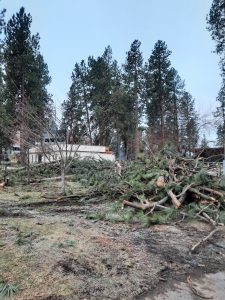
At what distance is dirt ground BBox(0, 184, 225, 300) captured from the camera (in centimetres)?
300

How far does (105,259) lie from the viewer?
145 inches

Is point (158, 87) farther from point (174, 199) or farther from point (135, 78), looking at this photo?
point (174, 199)

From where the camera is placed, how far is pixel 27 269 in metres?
3.27

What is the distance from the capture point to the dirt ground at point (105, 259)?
118 inches

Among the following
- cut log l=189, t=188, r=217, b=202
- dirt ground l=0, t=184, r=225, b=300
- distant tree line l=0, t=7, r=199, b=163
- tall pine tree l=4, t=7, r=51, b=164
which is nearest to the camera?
dirt ground l=0, t=184, r=225, b=300

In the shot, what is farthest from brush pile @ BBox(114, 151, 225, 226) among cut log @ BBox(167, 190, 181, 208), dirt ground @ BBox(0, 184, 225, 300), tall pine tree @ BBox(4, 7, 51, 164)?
tall pine tree @ BBox(4, 7, 51, 164)

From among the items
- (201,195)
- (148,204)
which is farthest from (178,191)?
(148,204)

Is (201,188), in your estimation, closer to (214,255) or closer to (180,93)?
(214,255)

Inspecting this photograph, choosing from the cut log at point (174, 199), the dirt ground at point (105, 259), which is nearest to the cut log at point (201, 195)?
the cut log at point (174, 199)

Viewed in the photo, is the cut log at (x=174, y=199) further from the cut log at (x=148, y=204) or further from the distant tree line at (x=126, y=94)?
the distant tree line at (x=126, y=94)

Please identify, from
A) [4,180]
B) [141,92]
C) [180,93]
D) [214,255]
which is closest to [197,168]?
[214,255]

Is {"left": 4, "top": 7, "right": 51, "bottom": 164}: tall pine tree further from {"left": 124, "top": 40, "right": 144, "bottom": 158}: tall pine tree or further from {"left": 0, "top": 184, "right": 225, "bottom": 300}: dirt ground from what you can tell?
{"left": 0, "top": 184, "right": 225, "bottom": 300}: dirt ground

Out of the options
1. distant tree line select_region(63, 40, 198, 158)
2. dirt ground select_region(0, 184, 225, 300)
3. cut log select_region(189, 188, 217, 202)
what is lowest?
dirt ground select_region(0, 184, 225, 300)

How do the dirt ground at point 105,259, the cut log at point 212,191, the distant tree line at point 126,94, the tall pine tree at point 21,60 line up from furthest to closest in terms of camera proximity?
1. the distant tree line at point 126,94
2. the tall pine tree at point 21,60
3. the cut log at point 212,191
4. the dirt ground at point 105,259
